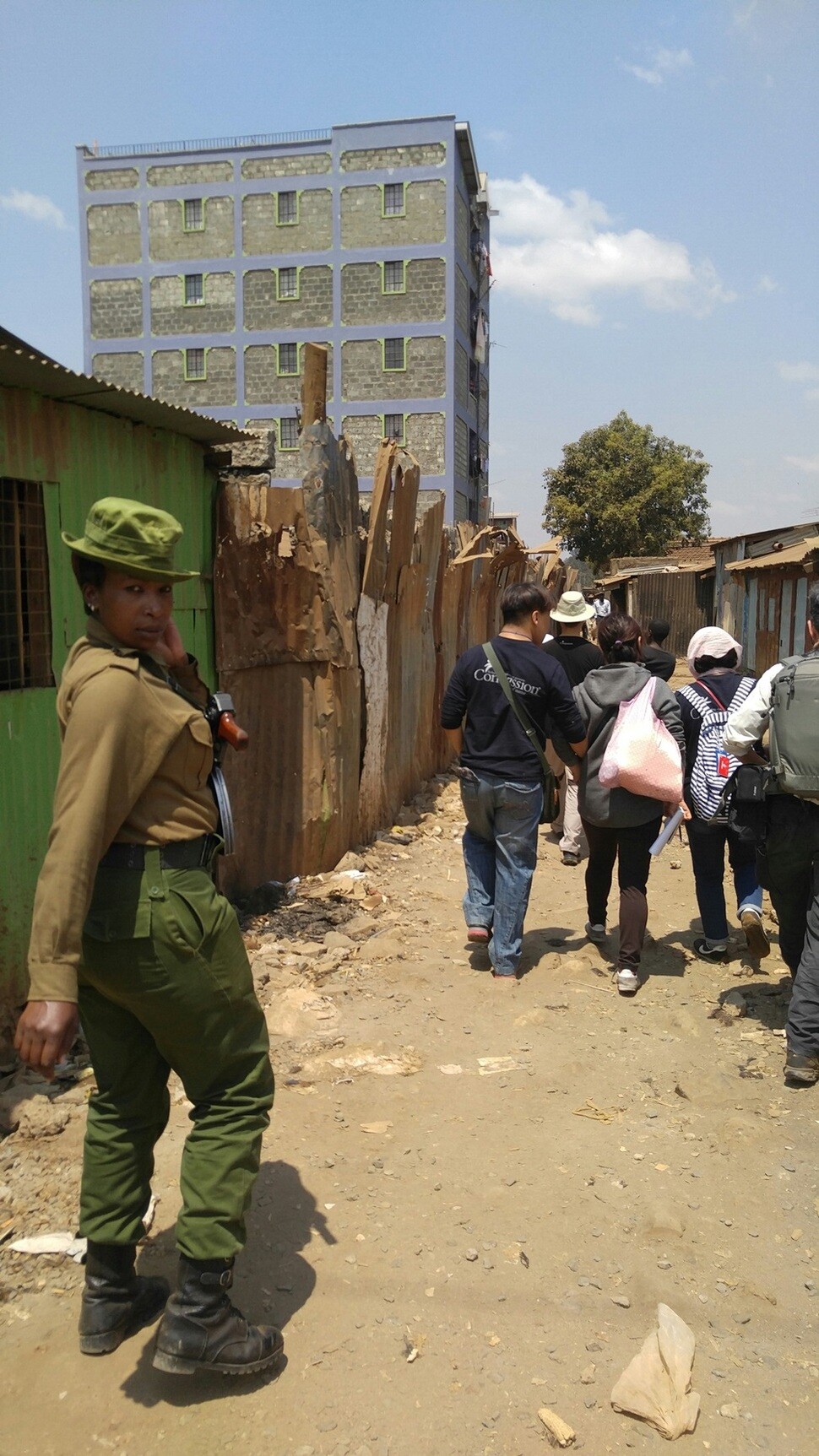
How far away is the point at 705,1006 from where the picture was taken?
4672 millimetres

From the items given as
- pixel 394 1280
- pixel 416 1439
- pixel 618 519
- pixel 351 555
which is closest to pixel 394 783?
pixel 351 555

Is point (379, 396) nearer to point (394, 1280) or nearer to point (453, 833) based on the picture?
point (453, 833)

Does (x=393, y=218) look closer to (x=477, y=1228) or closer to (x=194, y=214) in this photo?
(x=194, y=214)

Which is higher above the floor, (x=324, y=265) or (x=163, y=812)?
(x=324, y=265)

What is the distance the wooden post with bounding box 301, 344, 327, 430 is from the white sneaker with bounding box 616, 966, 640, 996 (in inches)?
141

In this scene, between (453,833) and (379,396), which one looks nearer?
(453,833)

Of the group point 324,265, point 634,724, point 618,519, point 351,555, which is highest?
point 324,265

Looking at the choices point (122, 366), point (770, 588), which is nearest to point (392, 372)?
point (122, 366)

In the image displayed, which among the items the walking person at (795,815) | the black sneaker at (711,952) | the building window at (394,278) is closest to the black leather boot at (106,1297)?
the walking person at (795,815)

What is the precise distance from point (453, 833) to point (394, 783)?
2.03 feet

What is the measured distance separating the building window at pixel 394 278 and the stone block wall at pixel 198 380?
655cm

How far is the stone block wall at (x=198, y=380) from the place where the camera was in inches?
1566

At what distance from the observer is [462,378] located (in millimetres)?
38625

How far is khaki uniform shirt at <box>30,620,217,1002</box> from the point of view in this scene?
202cm
